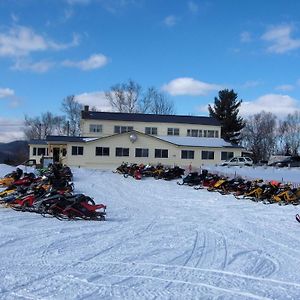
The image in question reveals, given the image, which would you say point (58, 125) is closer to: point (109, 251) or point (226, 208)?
point (226, 208)

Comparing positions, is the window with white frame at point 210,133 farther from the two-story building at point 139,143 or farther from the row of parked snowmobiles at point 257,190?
the row of parked snowmobiles at point 257,190

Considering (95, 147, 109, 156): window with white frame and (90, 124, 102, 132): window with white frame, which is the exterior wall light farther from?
(90, 124, 102, 132): window with white frame

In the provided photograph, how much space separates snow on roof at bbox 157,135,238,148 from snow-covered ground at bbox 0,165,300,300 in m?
35.5

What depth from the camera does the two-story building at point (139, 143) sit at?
45594mm

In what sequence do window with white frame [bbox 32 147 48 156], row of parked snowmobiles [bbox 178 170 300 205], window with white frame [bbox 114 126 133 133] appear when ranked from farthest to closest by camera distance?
1. window with white frame [bbox 32 147 48 156]
2. window with white frame [bbox 114 126 133 133]
3. row of parked snowmobiles [bbox 178 170 300 205]

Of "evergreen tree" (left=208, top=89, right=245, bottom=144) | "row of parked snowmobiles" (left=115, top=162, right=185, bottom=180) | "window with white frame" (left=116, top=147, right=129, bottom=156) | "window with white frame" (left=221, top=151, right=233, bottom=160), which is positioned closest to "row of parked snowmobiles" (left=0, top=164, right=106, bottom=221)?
"row of parked snowmobiles" (left=115, top=162, right=185, bottom=180)

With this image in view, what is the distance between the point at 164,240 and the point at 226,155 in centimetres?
4175

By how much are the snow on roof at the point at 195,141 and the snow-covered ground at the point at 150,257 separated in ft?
116

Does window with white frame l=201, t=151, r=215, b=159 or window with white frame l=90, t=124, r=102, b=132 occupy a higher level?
window with white frame l=90, t=124, r=102, b=132

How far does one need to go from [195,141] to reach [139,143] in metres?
7.35

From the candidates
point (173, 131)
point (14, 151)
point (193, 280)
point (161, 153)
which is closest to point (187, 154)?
point (161, 153)

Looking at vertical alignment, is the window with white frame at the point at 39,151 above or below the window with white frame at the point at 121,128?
below

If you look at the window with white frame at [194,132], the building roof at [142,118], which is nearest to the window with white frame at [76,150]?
the building roof at [142,118]

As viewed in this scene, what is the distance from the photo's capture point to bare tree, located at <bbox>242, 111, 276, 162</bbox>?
90750 millimetres
